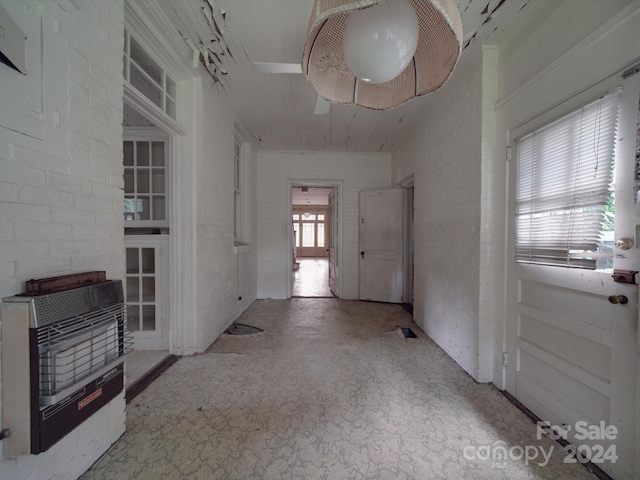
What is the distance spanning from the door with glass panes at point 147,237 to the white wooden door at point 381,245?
315 centimetres

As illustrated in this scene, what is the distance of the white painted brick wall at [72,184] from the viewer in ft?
3.17

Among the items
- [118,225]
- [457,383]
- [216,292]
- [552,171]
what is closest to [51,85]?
[118,225]

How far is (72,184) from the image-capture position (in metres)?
1.17

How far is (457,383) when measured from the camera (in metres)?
2.04

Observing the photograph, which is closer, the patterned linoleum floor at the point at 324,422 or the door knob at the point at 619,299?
the door knob at the point at 619,299

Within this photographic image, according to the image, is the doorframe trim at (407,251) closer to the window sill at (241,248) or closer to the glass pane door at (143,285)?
the window sill at (241,248)

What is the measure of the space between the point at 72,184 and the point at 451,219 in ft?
9.28

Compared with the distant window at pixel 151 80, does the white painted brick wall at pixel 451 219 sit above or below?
below

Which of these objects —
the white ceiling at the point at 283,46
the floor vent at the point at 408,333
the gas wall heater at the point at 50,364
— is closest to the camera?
the gas wall heater at the point at 50,364

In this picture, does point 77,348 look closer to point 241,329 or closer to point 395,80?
point 395,80

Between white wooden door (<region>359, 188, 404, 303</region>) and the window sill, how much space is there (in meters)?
2.03

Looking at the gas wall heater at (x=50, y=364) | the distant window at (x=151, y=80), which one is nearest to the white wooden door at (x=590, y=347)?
the gas wall heater at (x=50, y=364)

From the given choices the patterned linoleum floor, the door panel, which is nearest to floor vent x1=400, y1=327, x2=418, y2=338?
the patterned linoleum floor

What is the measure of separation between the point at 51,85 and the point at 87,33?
40 centimetres
